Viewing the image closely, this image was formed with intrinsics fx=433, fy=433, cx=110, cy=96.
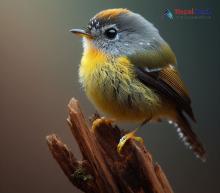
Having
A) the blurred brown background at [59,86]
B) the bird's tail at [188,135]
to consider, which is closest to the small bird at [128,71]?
the bird's tail at [188,135]

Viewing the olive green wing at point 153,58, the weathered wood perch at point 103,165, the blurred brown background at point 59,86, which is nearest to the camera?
the weathered wood perch at point 103,165

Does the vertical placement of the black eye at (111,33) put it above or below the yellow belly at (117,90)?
above

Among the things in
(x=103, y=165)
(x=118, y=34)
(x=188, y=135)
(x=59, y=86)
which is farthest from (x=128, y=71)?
(x=59, y=86)

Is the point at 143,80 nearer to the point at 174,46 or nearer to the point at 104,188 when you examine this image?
the point at 104,188

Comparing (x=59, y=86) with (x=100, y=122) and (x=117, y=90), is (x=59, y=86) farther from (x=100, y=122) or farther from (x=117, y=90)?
(x=117, y=90)

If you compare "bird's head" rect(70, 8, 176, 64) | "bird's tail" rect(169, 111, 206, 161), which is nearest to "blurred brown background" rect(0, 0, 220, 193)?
"bird's tail" rect(169, 111, 206, 161)

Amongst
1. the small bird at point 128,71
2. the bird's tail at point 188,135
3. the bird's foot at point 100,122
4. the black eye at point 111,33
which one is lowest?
the bird's tail at point 188,135

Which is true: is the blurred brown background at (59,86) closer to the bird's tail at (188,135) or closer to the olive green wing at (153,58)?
the bird's tail at (188,135)

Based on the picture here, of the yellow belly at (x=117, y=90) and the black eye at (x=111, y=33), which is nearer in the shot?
the yellow belly at (x=117, y=90)
